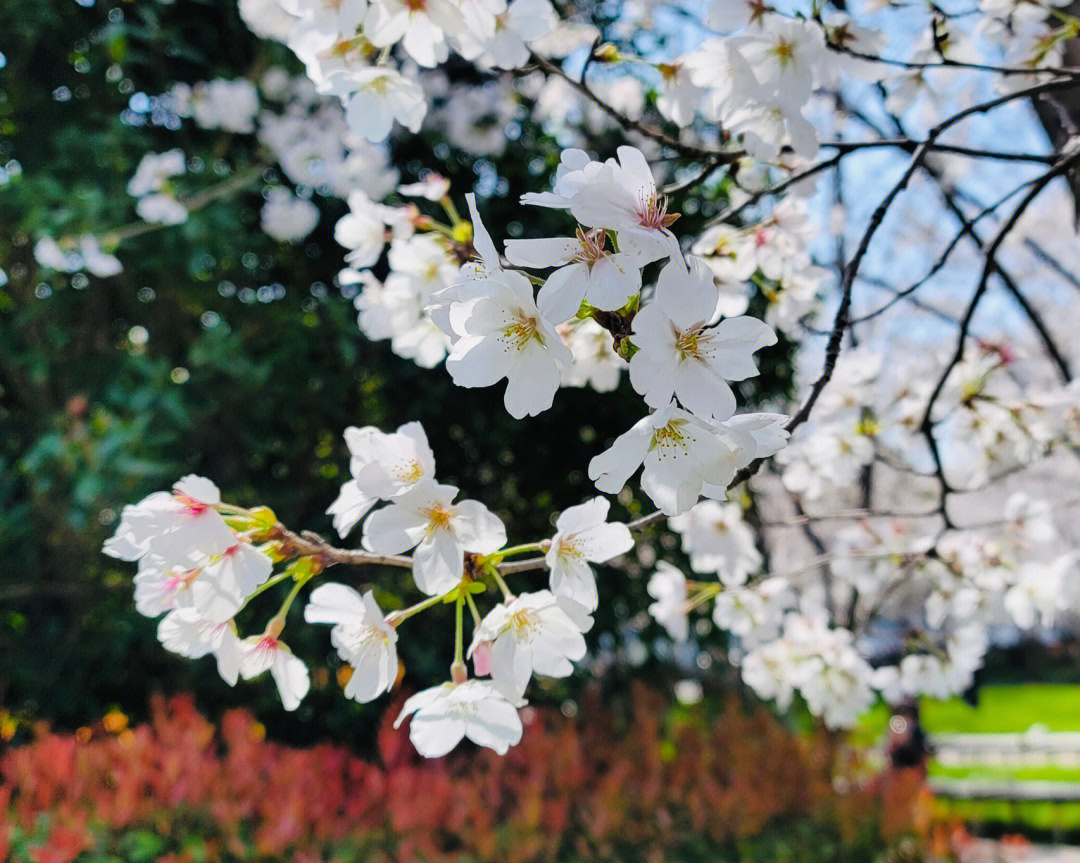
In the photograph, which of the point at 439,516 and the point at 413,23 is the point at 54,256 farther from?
the point at 439,516

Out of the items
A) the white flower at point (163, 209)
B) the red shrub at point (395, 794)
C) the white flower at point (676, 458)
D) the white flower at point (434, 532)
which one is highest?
the white flower at point (676, 458)

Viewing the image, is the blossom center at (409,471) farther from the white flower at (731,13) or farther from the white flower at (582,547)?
the white flower at (731,13)

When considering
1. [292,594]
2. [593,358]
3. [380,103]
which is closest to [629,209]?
[292,594]

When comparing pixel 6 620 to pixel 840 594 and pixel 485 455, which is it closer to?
pixel 485 455

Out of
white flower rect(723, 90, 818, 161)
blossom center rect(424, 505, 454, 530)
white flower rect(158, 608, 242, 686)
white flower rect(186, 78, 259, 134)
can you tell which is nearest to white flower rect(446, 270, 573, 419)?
blossom center rect(424, 505, 454, 530)

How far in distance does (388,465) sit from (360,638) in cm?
15

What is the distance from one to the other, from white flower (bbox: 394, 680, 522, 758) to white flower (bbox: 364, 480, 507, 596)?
9 cm

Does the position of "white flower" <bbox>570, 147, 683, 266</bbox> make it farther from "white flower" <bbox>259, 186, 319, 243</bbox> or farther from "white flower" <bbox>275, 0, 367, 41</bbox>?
"white flower" <bbox>259, 186, 319, 243</bbox>

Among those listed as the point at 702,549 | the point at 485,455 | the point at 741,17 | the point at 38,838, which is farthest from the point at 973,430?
the point at 38,838

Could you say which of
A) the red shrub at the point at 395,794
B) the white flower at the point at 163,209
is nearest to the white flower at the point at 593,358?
the red shrub at the point at 395,794

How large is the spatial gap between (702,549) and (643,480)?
3.48 ft

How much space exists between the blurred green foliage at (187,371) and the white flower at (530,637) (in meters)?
1.95

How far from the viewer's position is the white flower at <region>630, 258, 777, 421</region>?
0.58 meters

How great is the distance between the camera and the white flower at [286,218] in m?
2.87
